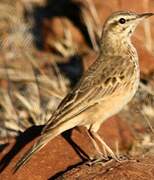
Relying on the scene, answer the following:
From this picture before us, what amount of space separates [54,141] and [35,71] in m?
3.85

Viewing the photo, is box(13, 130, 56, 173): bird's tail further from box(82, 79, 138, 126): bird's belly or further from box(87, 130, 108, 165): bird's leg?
box(82, 79, 138, 126): bird's belly

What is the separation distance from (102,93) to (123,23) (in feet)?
3.42

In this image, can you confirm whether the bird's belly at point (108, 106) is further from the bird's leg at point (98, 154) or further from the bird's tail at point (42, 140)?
the bird's tail at point (42, 140)

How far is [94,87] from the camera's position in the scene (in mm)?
8844

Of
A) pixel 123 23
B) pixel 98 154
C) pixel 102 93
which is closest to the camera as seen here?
pixel 98 154

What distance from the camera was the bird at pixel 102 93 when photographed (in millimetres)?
8352

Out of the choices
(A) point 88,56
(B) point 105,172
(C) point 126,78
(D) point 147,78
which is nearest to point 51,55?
(A) point 88,56

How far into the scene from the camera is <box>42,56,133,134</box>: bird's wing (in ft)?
27.8

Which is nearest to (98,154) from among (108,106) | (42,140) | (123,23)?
(108,106)

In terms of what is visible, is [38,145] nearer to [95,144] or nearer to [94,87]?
[95,144]

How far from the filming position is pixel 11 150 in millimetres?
8945

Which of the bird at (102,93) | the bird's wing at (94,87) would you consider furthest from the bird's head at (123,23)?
the bird's wing at (94,87)

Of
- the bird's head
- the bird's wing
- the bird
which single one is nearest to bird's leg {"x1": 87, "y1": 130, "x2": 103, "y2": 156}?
the bird

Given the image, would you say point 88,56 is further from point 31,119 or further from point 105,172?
point 105,172
